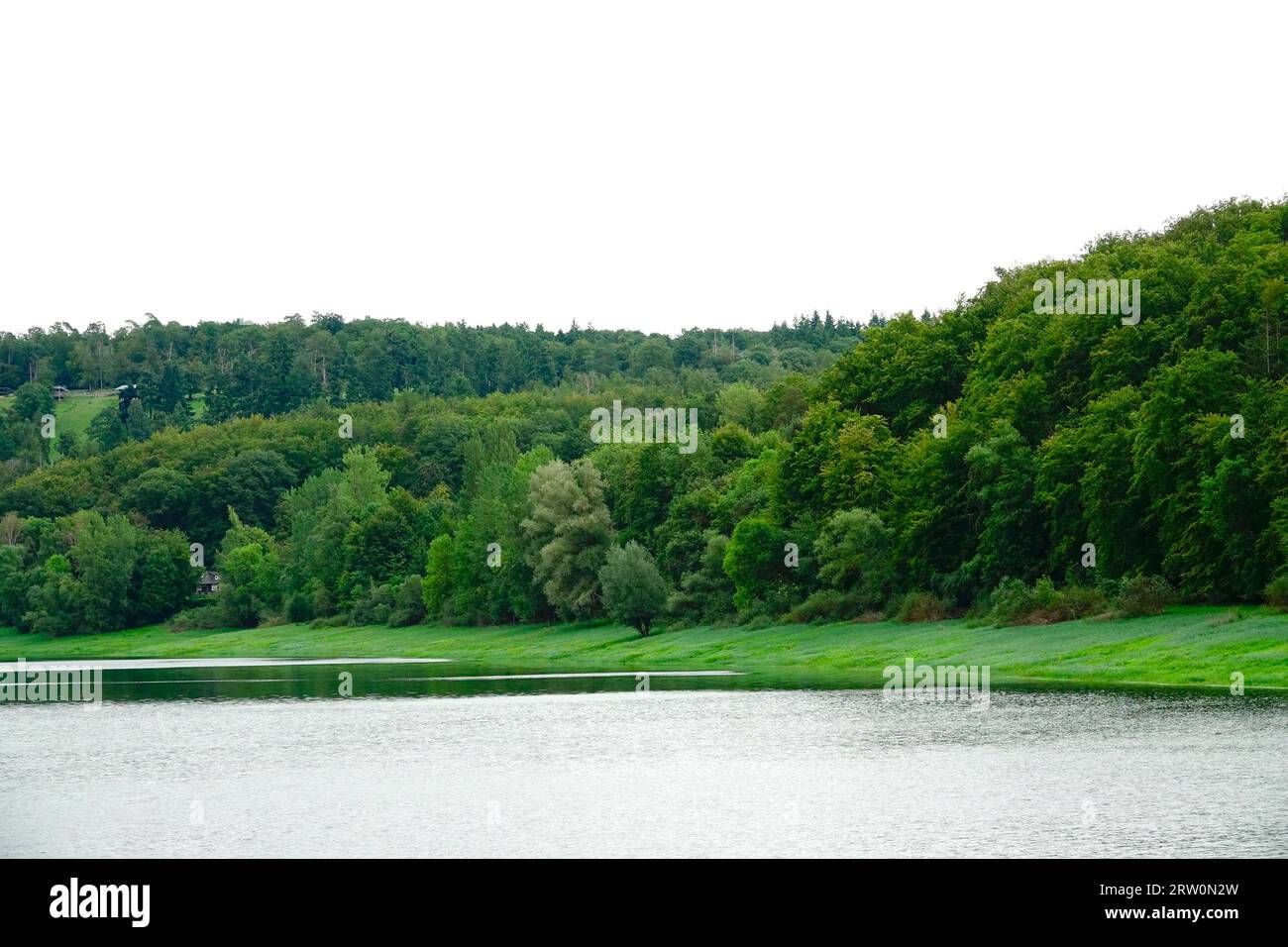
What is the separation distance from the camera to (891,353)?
123 meters

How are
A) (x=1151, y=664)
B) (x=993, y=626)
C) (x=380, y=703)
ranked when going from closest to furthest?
(x=1151, y=664) < (x=380, y=703) < (x=993, y=626)

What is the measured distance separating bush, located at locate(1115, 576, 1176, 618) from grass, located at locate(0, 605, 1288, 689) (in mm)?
945

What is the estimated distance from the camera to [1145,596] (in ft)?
282

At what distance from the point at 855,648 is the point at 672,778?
1916 inches

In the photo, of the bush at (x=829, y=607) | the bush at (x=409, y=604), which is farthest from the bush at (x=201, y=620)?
the bush at (x=829, y=607)

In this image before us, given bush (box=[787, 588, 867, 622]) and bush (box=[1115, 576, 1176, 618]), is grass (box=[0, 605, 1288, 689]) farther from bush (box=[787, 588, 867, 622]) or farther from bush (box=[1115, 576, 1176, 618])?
bush (box=[787, 588, 867, 622])

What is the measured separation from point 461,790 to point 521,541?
298 feet

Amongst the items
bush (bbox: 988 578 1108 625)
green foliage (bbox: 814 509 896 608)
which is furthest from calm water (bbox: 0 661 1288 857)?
green foliage (bbox: 814 509 896 608)

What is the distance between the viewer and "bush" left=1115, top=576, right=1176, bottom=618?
3386 inches

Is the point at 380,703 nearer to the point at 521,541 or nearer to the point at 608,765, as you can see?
the point at 608,765

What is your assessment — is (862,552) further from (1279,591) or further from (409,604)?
(409,604)

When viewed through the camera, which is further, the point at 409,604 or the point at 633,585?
the point at 409,604

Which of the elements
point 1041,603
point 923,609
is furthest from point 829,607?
point 1041,603
